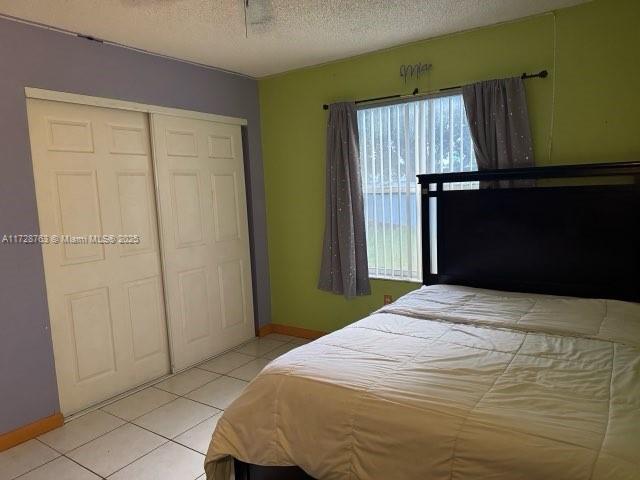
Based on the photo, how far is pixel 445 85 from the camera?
3.04 meters

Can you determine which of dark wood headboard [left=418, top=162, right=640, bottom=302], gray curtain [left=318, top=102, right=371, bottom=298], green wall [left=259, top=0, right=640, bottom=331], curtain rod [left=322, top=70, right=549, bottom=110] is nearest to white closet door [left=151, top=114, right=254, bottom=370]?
green wall [left=259, top=0, right=640, bottom=331]

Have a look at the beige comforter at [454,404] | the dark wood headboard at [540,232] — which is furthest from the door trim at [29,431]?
the dark wood headboard at [540,232]

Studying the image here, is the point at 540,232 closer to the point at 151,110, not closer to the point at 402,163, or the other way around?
the point at 402,163

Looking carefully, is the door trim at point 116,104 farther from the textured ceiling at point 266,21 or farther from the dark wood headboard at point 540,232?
the dark wood headboard at point 540,232

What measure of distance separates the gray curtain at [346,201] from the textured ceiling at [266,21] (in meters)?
→ 0.55

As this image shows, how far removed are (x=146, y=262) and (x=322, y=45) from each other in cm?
203

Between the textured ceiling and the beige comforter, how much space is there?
1.82 metres

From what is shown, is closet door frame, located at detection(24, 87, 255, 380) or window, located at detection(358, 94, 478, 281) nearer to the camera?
closet door frame, located at detection(24, 87, 255, 380)

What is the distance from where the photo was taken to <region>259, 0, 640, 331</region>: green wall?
8.29 feet

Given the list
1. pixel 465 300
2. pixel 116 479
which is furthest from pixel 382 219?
pixel 116 479

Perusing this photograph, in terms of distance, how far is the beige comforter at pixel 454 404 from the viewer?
1145mm

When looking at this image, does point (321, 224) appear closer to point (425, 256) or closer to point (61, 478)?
point (425, 256)

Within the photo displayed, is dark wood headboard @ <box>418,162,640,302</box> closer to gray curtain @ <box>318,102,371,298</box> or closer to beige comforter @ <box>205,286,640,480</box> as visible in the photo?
beige comforter @ <box>205,286,640,480</box>

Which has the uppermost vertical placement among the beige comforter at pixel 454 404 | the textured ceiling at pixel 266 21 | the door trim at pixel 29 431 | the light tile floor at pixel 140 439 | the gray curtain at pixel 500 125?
the textured ceiling at pixel 266 21
